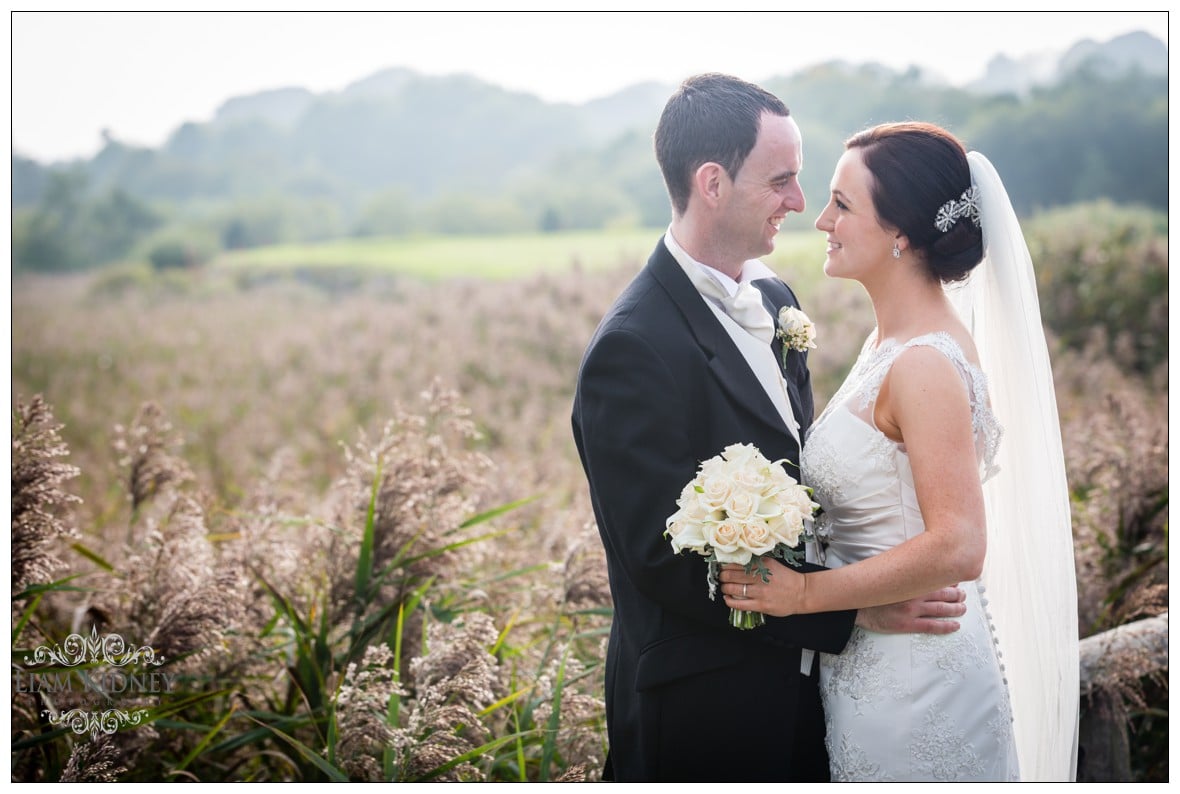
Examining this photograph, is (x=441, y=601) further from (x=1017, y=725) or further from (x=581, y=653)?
(x=1017, y=725)

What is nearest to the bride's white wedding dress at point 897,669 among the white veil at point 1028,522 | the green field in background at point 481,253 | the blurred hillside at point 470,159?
the white veil at point 1028,522

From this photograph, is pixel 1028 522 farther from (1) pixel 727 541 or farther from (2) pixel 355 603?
(2) pixel 355 603

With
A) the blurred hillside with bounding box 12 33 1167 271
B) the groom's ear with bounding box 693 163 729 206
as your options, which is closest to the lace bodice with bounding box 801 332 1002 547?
the groom's ear with bounding box 693 163 729 206

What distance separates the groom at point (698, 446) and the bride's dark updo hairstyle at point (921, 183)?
1.13 ft

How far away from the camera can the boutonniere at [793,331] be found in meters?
3.16

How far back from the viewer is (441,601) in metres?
4.01

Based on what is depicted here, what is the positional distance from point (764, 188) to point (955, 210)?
24.3 inches

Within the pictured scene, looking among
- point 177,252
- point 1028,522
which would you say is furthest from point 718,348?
point 177,252

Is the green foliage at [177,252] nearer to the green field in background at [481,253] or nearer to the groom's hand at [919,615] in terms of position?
the green field in background at [481,253]

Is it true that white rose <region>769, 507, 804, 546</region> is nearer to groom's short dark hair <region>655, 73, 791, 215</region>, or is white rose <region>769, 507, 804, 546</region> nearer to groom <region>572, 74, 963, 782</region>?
groom <region>572, 74, 963, 782</region>

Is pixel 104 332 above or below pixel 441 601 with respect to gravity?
above

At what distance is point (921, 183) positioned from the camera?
9.30 ft
